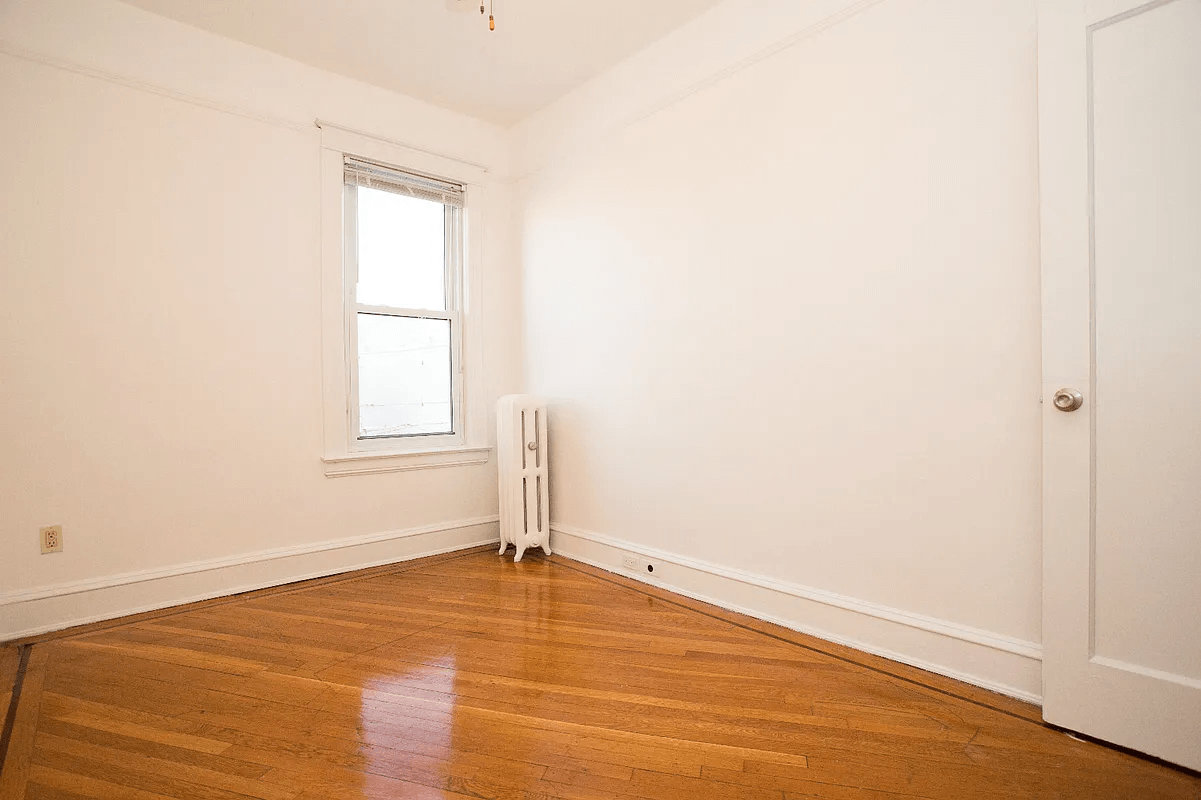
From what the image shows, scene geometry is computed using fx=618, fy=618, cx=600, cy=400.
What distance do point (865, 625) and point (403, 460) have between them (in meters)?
2.71

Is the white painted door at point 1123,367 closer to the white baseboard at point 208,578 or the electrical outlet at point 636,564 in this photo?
the electrical outlet at point 636,564

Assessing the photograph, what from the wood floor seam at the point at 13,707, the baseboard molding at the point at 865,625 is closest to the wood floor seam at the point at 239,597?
the wood floor seam at the point at 13,707

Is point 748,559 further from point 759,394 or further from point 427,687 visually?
point 427,687

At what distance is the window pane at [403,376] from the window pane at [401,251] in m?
0.15

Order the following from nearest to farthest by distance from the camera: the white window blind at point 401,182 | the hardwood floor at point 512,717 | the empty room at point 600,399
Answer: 1. the hardwood floor at point 512,717
2. the empty room at point 600,399
3. the white window blind at point 401,182

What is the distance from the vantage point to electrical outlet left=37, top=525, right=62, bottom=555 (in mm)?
2682

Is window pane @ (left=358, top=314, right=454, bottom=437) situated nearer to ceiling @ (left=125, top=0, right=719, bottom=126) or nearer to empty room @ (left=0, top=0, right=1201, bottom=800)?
empty room @ (left=0, top=0, right=1201, bottom=800)

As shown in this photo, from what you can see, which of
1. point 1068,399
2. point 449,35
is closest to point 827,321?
point 1068,399

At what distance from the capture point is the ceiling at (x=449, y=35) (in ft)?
9.71

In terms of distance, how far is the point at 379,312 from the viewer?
3.80 meters

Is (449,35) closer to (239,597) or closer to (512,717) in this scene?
(239,597)

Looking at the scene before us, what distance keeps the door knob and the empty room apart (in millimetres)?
15

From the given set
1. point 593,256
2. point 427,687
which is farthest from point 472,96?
point 427,687

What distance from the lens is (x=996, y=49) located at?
2.04 meters
